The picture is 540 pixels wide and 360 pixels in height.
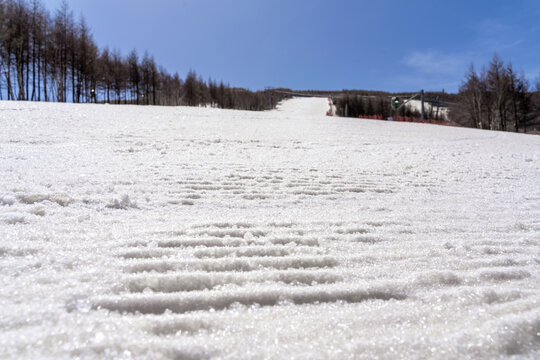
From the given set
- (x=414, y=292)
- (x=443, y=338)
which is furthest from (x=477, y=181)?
(x=443, y=338)

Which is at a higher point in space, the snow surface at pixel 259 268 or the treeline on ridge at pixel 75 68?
the treeline on ridge at pixel 75 68

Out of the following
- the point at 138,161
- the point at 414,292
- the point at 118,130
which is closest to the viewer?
the point at 414,292

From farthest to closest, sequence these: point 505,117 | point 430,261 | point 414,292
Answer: point 505,117 < point 430,261 < point 414,292

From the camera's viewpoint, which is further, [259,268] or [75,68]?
[75,68]

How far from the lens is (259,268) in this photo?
1.33 metres

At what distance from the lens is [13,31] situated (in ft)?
82.3

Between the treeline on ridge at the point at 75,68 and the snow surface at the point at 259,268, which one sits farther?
the treeline on ridge at the point at 75,68

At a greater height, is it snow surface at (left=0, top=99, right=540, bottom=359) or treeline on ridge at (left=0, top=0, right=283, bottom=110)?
treeline on ridge at (left=0, top=0, right=283, bottom=110)

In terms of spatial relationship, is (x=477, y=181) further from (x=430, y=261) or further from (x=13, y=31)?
(x=13, y=31)

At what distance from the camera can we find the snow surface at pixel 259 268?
89cm

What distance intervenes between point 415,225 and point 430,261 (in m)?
0.57

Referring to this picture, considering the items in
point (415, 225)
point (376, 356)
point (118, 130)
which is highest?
point (118, 130)

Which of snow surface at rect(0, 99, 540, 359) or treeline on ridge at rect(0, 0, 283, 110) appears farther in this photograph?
treeline on ridge at rect(0, 0, 283, 110)

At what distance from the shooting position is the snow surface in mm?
886
